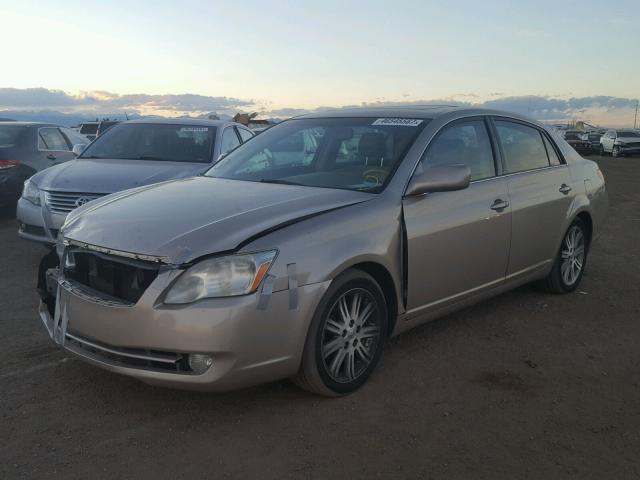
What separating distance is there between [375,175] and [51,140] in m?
8.30

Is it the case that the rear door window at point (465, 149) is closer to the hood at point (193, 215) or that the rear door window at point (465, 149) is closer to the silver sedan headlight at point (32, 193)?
the hood at point (193, 215)

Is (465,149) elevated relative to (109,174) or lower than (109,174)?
elevated

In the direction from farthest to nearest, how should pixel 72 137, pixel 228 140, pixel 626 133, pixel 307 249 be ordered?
pixel 626 133 < pixel 72 137 < pixel 228 140 < pixel 307 249

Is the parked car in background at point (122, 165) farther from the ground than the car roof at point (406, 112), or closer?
closer

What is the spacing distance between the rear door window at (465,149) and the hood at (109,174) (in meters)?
3.28

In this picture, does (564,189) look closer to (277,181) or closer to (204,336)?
(277,181)

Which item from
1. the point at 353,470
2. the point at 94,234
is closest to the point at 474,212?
the point at 353,470

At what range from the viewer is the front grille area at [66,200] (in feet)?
20.9

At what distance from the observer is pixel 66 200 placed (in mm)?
6410

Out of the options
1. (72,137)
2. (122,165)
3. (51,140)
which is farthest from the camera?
(72,137)

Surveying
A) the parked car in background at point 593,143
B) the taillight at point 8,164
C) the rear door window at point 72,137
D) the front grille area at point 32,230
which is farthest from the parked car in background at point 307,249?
the parked car in background at point 593,143

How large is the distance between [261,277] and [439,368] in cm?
158

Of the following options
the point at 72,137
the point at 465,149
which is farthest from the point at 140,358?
the point at 72,137

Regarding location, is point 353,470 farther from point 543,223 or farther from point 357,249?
point 543,223
